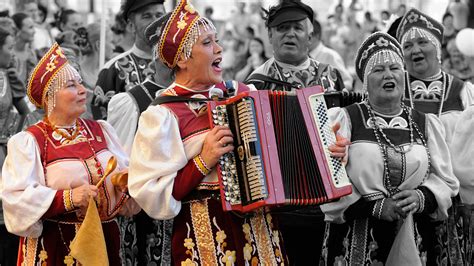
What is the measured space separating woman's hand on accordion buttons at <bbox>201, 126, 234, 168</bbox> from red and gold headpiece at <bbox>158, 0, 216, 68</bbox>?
0.52 meters

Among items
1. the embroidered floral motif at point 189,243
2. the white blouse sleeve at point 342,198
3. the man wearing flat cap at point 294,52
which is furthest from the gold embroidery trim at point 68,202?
the man wearing flat cap at point 294,52

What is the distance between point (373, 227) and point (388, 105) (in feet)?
2.41

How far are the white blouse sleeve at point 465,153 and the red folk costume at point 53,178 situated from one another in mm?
2140

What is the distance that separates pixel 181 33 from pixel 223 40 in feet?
38.7

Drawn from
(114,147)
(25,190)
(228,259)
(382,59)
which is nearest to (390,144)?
(382,59)

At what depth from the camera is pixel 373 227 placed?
6.22 meters

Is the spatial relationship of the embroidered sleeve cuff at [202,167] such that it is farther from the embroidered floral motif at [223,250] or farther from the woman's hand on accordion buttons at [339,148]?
the woman's hand on accordion buttons at [339,148]

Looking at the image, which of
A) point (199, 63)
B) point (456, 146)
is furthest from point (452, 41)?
point (199, 63)

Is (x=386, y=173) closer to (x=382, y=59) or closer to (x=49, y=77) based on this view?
(x=382, y=59)

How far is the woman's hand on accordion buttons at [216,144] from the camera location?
5.09m

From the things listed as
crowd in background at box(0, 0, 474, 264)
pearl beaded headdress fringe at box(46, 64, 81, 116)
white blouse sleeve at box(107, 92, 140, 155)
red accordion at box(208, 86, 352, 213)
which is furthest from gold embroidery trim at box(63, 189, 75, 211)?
crowd in background at box(0, 0, 474, 264)

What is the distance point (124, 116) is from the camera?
7.09 meters

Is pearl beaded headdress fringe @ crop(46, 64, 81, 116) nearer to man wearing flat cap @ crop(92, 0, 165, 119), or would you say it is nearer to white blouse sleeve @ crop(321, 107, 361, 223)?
white blouse sleeve @ crop(321, 107, 361, 223)

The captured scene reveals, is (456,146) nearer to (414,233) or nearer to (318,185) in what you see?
(414,233)
